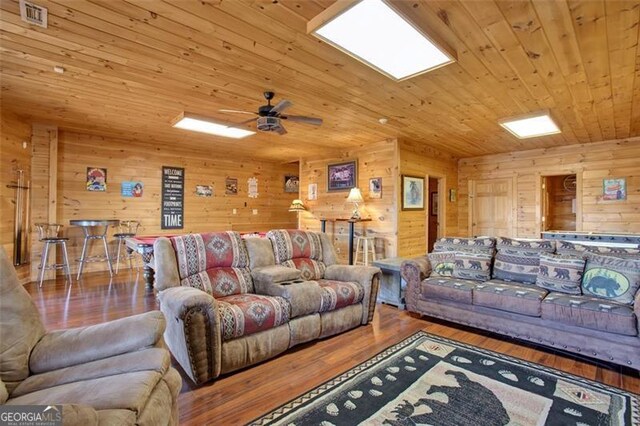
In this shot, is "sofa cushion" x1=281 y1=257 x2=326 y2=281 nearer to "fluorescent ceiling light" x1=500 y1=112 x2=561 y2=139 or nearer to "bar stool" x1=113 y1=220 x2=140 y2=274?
"fluorescent ceiling light" x1=500 y1=112 x2=561 y2=139

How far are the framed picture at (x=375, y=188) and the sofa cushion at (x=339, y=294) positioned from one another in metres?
2.97

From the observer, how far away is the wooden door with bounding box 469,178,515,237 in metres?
7.06

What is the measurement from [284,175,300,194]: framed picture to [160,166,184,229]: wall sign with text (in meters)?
2.83

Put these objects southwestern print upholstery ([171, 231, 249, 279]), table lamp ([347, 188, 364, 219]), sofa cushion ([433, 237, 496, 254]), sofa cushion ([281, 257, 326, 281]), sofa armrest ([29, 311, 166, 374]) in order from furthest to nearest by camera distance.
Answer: table lamp ([347, 188, 364, 219]), sofa cushion ([433, 237, 496, 254]), sofa cushion ([281, 257, 326, 281]), southwestern print upholstery ([171, 231, 249, 279]), sofa armrest ([29, 311, 166, 374])

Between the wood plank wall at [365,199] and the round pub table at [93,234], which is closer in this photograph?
the round pub table at [93,234]

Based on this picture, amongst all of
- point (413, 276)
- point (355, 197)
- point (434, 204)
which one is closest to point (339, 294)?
point (413, 276)

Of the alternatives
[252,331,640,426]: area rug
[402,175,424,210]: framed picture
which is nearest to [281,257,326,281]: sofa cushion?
[252,331,640,426]: area rug

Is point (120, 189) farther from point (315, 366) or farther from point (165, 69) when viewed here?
point (315, 366)

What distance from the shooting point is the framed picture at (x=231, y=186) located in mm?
Result: 7574

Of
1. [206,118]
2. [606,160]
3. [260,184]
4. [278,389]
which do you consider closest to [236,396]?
[278,389]

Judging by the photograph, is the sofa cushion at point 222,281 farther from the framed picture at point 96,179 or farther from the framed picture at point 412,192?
the framed picture at point 96,179

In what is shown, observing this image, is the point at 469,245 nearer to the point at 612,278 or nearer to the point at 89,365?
the point at 612,278

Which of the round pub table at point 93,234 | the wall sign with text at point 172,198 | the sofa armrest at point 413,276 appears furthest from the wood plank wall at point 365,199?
the round pub table at point 93,234

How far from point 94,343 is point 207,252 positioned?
1423mm
